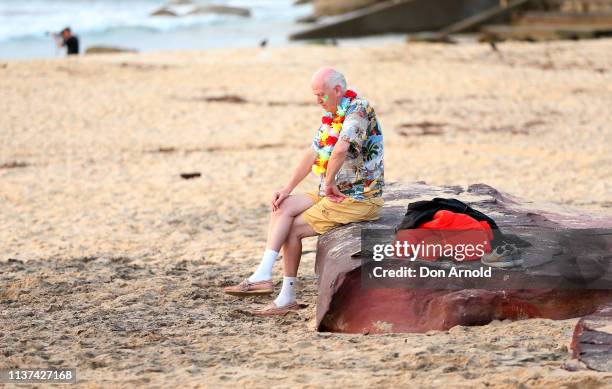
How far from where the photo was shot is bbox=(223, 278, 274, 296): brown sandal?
589 centimetres

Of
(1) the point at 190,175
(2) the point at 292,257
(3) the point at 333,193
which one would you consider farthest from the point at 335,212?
(1) the point at 190,175

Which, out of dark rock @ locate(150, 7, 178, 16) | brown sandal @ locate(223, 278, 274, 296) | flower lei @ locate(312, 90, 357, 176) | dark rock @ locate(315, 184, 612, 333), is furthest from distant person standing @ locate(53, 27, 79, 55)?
dark rock @ locate(315, 184, 612, 333)

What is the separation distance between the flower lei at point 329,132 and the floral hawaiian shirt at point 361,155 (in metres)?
0.03

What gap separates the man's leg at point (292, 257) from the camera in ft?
18.6

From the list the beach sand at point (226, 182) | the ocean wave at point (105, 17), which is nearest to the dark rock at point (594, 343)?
the beach sand at point (226, 182)

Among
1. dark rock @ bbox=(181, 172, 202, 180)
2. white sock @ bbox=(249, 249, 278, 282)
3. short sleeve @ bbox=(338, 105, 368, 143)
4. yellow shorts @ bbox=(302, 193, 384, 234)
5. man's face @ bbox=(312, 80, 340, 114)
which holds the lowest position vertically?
dark rock @ bbox=(181, 172, 202, 180)

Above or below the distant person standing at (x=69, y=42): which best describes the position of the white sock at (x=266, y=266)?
below

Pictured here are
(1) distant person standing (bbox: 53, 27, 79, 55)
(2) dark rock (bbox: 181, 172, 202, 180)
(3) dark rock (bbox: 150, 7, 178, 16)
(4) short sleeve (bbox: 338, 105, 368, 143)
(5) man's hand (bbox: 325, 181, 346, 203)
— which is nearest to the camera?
(4) short sleeve (bbox: 338, 105, 368, 143)

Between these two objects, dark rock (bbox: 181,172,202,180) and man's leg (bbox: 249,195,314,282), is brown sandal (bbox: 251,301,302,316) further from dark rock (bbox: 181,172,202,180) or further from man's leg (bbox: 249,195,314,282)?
dark rock (bbox: 181,172,202,180)

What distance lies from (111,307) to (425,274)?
182 centimetres

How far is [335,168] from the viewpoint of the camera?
558cm

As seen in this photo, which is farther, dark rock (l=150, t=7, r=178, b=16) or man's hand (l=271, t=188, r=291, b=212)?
dark rock (l=150, t=7, r=178, b=16)

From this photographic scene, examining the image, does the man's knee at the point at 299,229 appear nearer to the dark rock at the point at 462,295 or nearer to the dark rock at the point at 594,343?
the dark rock at the point at 462,295

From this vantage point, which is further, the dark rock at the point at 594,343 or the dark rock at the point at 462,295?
the dark rock at the point at 462,295
